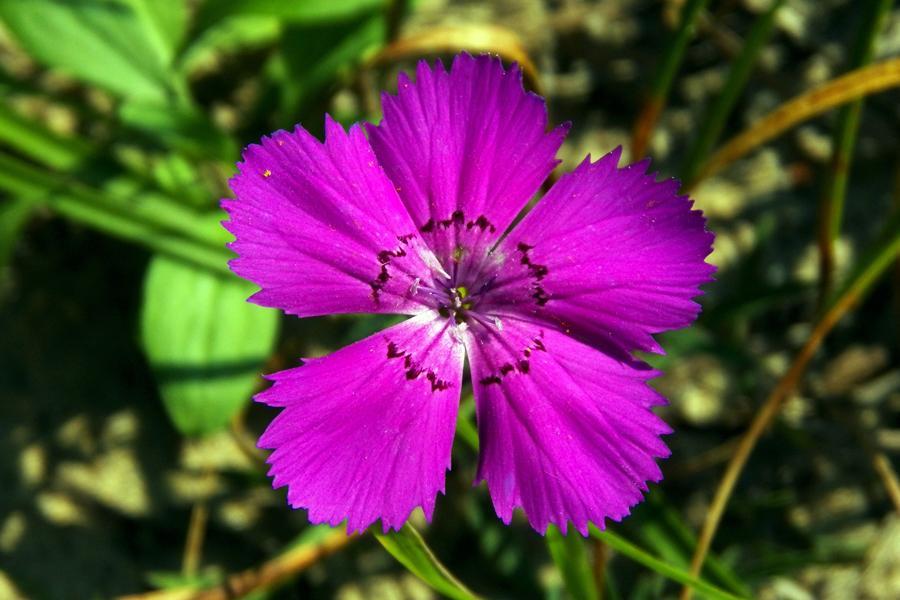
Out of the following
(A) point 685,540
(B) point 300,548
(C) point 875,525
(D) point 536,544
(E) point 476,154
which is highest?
(E) point 476,154

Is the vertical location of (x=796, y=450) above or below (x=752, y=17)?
below

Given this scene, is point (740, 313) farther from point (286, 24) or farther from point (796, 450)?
point (286, 24)

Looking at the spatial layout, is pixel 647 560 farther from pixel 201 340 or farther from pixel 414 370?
pixel 201 340

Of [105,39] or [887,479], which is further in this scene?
[105,39]

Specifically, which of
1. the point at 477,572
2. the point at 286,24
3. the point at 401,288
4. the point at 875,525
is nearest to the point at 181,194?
the point at 286,24

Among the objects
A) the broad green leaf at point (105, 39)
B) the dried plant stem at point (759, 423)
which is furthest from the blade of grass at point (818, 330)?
the broad green leaf at point (105, 39)

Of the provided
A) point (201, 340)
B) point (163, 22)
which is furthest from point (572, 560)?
point (163, 22)
